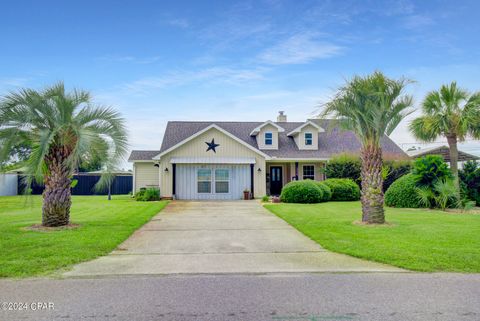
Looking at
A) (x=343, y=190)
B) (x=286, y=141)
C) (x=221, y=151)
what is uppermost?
(x=286, y=141)

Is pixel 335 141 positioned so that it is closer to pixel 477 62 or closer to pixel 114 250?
pixel 477 62

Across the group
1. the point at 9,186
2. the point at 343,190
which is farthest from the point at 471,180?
the point at 9,186

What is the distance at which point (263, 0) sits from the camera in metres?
14.1

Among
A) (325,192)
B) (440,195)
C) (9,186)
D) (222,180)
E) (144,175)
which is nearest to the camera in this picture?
(440,195)

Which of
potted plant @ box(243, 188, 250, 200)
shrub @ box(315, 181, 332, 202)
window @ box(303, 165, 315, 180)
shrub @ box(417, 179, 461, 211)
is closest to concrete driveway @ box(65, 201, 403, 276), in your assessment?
shrub @ box(417, 179, 461, 211)

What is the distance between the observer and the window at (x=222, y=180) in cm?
2203

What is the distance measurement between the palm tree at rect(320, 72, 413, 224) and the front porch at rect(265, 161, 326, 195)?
1360cm

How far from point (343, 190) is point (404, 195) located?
396 centimetres

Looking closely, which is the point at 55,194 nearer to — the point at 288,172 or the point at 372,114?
the point at 372,114

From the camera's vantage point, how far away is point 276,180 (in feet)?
82.1

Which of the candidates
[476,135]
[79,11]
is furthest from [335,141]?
[79,11]

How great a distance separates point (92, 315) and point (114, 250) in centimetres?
364

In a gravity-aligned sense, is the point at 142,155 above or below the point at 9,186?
above

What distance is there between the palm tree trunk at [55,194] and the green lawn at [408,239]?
682 cm
